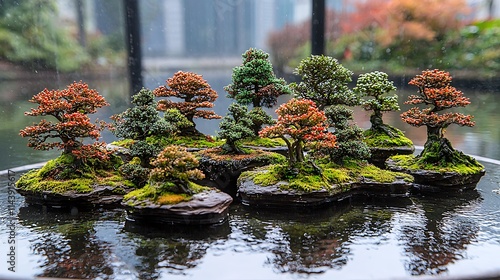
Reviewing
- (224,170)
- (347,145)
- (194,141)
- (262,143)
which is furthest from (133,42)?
(347,145)

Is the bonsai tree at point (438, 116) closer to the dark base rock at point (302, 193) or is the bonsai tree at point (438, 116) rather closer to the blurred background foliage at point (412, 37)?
the dark base rock at point (302, 193)

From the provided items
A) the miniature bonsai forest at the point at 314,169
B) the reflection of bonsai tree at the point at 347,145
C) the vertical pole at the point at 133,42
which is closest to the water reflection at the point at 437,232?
the miniature bonsai forest at the point at 314,169

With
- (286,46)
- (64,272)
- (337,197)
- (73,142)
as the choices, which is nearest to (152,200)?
(64,272)

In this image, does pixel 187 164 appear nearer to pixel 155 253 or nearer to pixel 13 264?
pixel 155 253

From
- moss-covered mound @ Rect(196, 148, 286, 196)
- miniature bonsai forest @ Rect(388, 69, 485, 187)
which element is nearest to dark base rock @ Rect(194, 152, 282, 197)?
moss-covered mound @ Rect(196, 148, 286, 196)

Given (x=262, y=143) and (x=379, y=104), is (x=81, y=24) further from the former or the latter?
(x=379, y=104)

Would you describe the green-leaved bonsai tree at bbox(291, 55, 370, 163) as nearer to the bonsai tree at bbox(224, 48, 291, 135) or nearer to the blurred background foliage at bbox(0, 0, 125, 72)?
the bonsai tree at bbox(224, 48, 291, 135)
